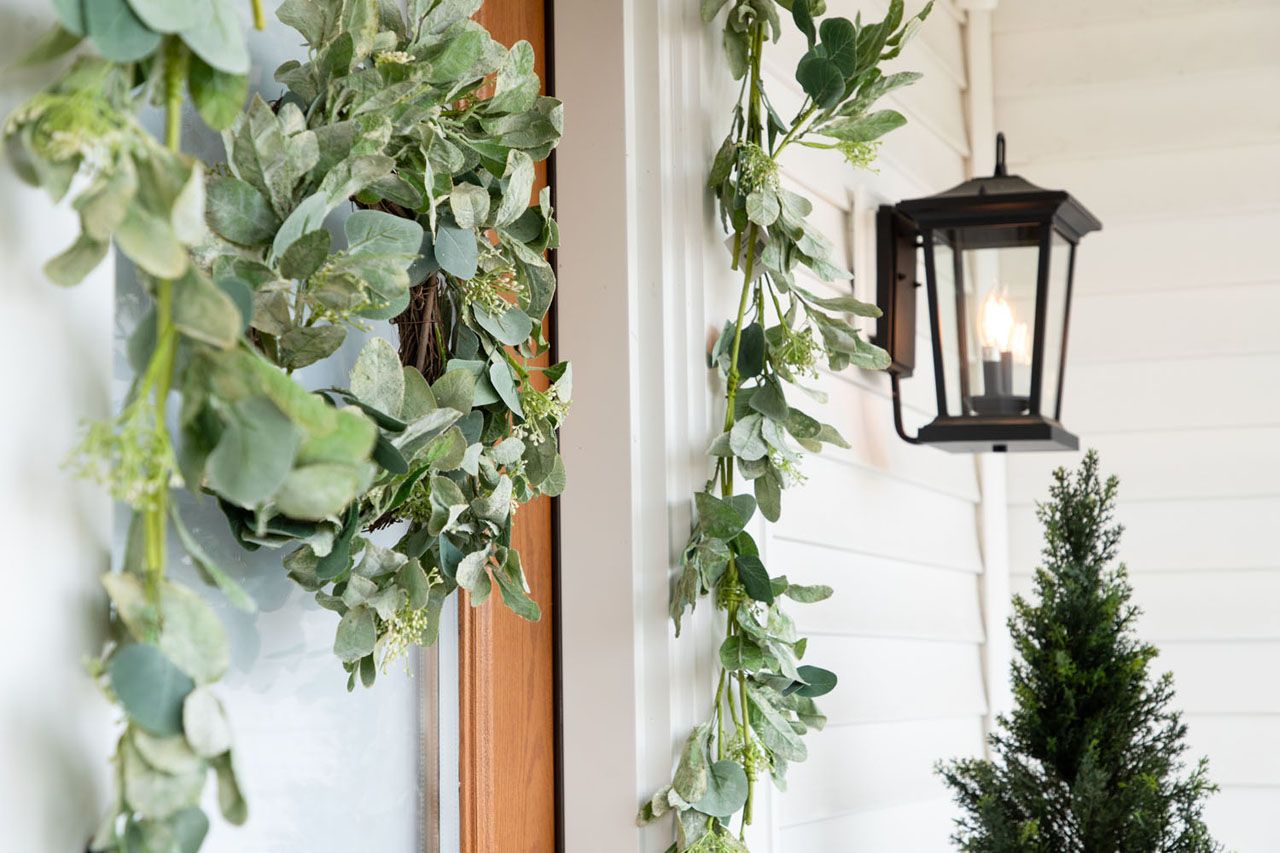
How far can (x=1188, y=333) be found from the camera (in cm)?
249

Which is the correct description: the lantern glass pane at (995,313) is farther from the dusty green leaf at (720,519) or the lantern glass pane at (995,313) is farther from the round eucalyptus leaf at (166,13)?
the round eucalyptus leaf at (166,13)

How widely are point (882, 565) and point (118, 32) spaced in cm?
164

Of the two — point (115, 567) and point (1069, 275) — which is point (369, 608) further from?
point (1069, 275)

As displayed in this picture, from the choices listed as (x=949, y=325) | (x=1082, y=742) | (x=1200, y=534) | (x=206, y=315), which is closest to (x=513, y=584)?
(x=206, y=315)

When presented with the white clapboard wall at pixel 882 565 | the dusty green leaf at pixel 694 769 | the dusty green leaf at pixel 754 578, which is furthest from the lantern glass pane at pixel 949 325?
the dusty green leaf at pixel 694 769

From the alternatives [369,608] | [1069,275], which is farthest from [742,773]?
[1069,275]

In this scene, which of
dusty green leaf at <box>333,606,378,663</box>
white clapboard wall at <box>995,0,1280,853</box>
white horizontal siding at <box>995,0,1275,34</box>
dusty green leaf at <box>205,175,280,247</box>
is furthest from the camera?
white horizontal siding at <box>995,0,1275,34</box>

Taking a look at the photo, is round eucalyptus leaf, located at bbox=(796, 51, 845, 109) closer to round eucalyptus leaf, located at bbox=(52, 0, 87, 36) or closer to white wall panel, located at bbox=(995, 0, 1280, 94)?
round eucalyptus leaf, located at bbox=(52, 0, 87, 36)

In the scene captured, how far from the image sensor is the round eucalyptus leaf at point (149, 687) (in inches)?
22.2

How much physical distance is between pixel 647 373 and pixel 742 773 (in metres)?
0.43

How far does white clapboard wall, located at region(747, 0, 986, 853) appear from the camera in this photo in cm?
176

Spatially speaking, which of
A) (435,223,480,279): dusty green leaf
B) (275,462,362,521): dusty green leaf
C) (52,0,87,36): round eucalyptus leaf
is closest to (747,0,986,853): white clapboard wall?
(435,223,480,279): dusty green leaf

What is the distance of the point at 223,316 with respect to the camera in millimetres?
568

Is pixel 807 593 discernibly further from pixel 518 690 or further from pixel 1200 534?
pixel 1200 534
